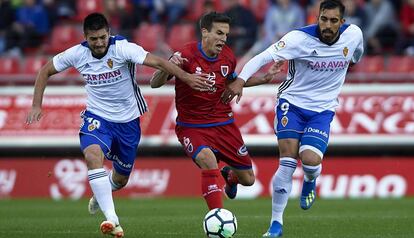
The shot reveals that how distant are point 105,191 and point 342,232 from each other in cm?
288

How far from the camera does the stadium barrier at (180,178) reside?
2034 cm

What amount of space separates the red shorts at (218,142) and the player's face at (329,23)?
161cm

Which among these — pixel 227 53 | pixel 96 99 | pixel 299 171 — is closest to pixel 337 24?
pixel 227 53

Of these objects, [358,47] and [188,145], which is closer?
[188,145]

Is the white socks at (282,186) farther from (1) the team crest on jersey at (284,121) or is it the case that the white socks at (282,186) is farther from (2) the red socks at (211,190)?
(2) the red socks at (211,190)

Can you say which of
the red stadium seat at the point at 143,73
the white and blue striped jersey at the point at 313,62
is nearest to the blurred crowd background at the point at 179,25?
the red stadium seat at the point at 143,73

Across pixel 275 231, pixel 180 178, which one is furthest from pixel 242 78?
pixel 180 178

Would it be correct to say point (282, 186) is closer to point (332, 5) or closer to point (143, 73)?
point (332, 5)

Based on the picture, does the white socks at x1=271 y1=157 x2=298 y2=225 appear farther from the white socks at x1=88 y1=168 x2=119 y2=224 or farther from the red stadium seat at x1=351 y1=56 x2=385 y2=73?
the red stadium seat at x1=351 y1=56 x2=385 y2=73

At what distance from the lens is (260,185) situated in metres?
20.7

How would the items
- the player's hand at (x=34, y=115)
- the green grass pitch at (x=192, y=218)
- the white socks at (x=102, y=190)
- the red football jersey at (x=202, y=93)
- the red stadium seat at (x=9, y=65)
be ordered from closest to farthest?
the white socks at (x=102, y=190)
the player's hand at (x=34, y=115)
the red football jersey at (x=202, y=93)
the green grass pitch at (x=192, y=218)
the red stadium seat at (x=9, y=65)

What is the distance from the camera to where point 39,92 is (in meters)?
12.3

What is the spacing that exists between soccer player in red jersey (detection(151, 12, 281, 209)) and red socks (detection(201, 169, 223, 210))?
172 millimetres

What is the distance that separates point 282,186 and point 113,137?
2.13 meters
